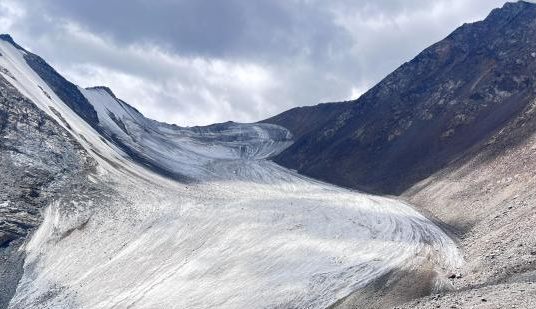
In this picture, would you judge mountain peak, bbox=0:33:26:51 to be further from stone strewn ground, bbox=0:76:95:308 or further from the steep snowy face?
stone strewn ground, bbox=0:76:95:308

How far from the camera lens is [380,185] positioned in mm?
59281

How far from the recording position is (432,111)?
7031 cm

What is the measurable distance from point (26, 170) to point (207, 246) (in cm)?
1663

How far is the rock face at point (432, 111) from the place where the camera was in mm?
57812

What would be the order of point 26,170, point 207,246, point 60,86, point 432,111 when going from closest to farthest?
point 207,246 → point 26,170 → point 432,111 → point 60,86

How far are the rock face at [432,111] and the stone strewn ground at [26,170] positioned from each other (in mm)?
31693

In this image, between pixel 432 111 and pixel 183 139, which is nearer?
pixel 432 111

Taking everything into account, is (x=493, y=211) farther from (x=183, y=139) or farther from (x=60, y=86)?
(x=183, y=139)

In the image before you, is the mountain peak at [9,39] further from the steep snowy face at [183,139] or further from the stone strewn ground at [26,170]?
the stone strewn ground at [26,170]

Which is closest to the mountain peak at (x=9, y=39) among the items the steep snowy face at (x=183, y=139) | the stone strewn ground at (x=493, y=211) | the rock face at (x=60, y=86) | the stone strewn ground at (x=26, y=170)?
the rock face at (x=60, y=86)

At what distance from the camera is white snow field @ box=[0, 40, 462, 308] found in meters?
26.4

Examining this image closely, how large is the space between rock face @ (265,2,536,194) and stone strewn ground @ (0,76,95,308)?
31693 millimetres

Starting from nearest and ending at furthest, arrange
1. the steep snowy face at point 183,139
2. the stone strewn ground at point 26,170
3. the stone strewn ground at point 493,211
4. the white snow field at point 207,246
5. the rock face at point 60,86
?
the stone strewn ground at point 493,211
the white snow field at point 207,246
the stone strewn ground at point 26,170
the steep snowy face at point 183,139
the rock face at point 60,86

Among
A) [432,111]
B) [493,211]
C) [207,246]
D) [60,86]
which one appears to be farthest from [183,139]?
[493,211]
